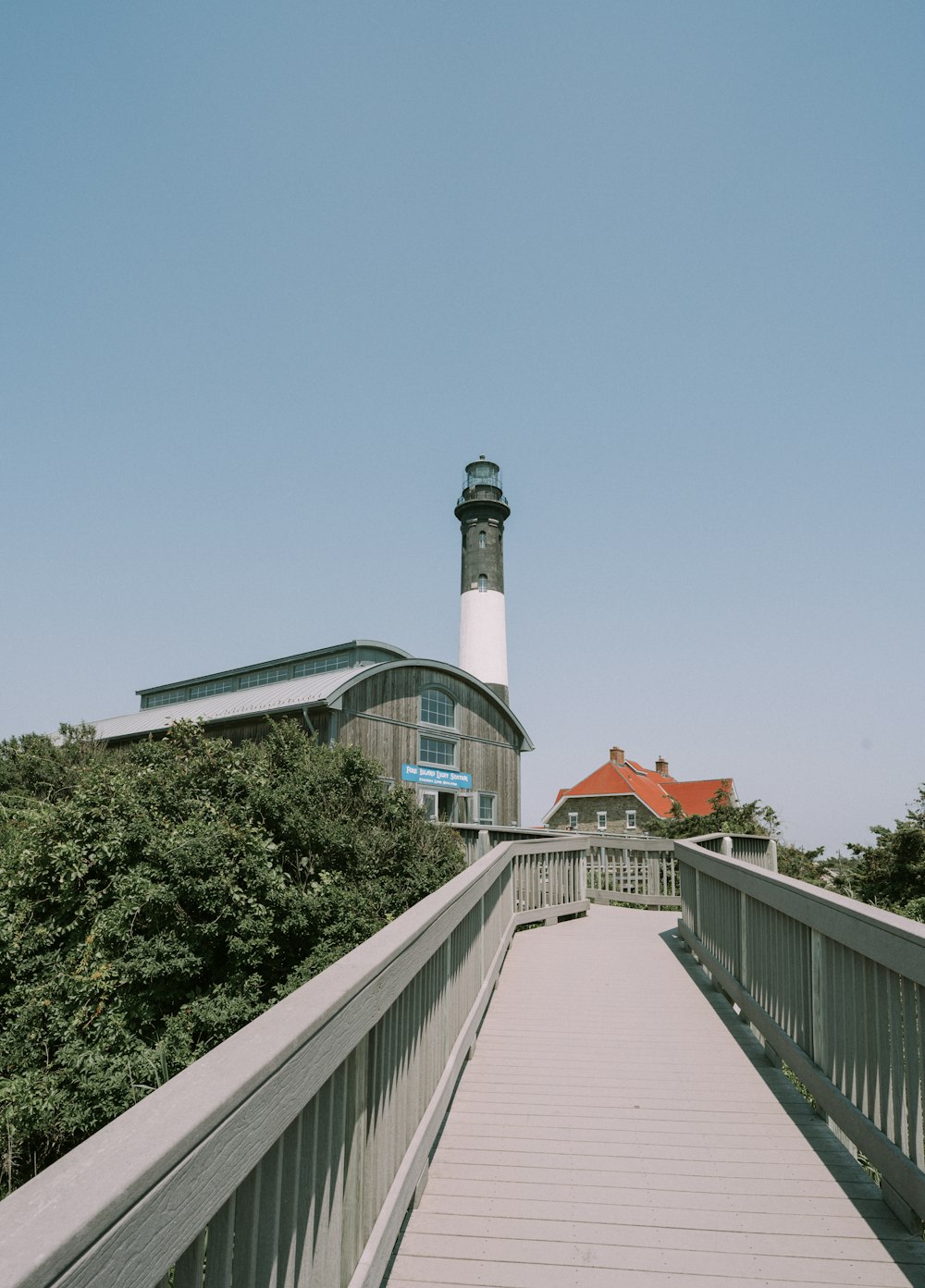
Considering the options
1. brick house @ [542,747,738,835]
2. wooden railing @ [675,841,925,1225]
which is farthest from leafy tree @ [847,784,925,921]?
brick house @ [542,747,738,835]

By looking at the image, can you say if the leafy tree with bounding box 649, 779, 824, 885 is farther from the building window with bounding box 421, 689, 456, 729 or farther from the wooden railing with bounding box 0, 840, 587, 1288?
the wooden railing with bounding box 0, 840, 587, 1288

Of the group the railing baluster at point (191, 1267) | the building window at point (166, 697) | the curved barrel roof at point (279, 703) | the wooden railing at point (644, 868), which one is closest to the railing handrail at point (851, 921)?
the railing baluster at point (191, 1267)

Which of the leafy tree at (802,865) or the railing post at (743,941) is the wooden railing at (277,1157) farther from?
the leafy tree at (802,865)

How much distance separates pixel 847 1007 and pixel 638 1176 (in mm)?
1204

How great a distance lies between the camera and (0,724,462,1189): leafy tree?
8492 millimetres

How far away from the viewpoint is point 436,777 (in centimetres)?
2402

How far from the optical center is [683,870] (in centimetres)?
927

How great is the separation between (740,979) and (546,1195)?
308 cm

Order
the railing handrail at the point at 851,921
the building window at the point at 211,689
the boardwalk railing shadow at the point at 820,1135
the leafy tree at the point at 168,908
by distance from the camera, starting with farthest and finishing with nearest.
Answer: the building window at the point at 211,689 < the leafy tree at the point at 168,908 < the boardwalk railing shadow at the point at 820,1135 < the railing handrail at the point at 851,921

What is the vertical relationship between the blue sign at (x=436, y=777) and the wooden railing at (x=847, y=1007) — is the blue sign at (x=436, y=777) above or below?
below

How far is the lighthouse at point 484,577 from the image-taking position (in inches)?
1388

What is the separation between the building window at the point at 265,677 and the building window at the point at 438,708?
7.43 meters

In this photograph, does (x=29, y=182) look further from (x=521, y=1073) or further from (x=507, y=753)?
(x=507, y=753)

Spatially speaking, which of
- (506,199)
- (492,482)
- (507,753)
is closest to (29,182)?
(506,199)
